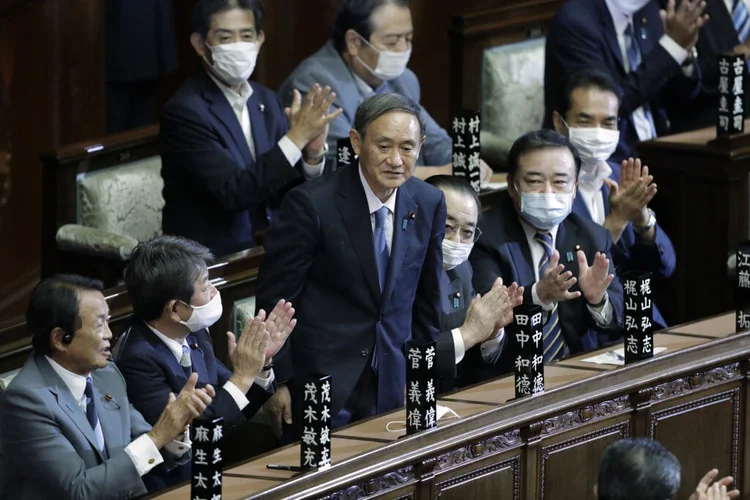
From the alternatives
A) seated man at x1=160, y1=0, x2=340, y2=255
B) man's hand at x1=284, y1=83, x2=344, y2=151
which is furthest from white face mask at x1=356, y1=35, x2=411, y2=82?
man's hand at x1=284, y1=83, x2=344, y2=151

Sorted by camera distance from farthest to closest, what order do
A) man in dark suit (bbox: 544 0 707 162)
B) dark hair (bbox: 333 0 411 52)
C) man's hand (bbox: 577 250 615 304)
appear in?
man in dark suit (bbox: 544 0 707 162), dark hair (bbox: 333 0 411 52), man's hand (bbox: 577 250 615 304)

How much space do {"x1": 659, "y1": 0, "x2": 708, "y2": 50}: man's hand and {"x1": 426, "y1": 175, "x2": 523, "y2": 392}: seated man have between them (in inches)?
62.2


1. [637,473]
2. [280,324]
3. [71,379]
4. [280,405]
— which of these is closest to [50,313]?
[71,379]

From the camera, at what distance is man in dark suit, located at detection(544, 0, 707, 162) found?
527cm

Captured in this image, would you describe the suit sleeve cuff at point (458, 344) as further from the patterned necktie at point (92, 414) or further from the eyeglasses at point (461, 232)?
the patterned necktie at point (92, 414)

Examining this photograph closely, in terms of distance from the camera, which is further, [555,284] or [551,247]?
[551,247]

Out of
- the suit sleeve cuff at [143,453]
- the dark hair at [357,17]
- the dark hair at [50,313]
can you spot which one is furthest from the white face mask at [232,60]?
the suit sleeve cuff at [143,453]

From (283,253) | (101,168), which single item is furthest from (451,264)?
(101,168)

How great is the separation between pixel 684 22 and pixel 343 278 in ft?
7.16

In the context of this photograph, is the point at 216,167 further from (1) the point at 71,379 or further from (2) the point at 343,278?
(1) the point at 71,379

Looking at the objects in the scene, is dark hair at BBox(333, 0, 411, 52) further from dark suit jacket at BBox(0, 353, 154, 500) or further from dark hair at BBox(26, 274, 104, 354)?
dark suit jacket at BBox(0, 353, 154, 500)

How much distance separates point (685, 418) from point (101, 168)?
205 centimetres

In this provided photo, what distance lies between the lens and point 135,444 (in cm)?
315

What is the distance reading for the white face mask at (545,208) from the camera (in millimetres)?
4109
